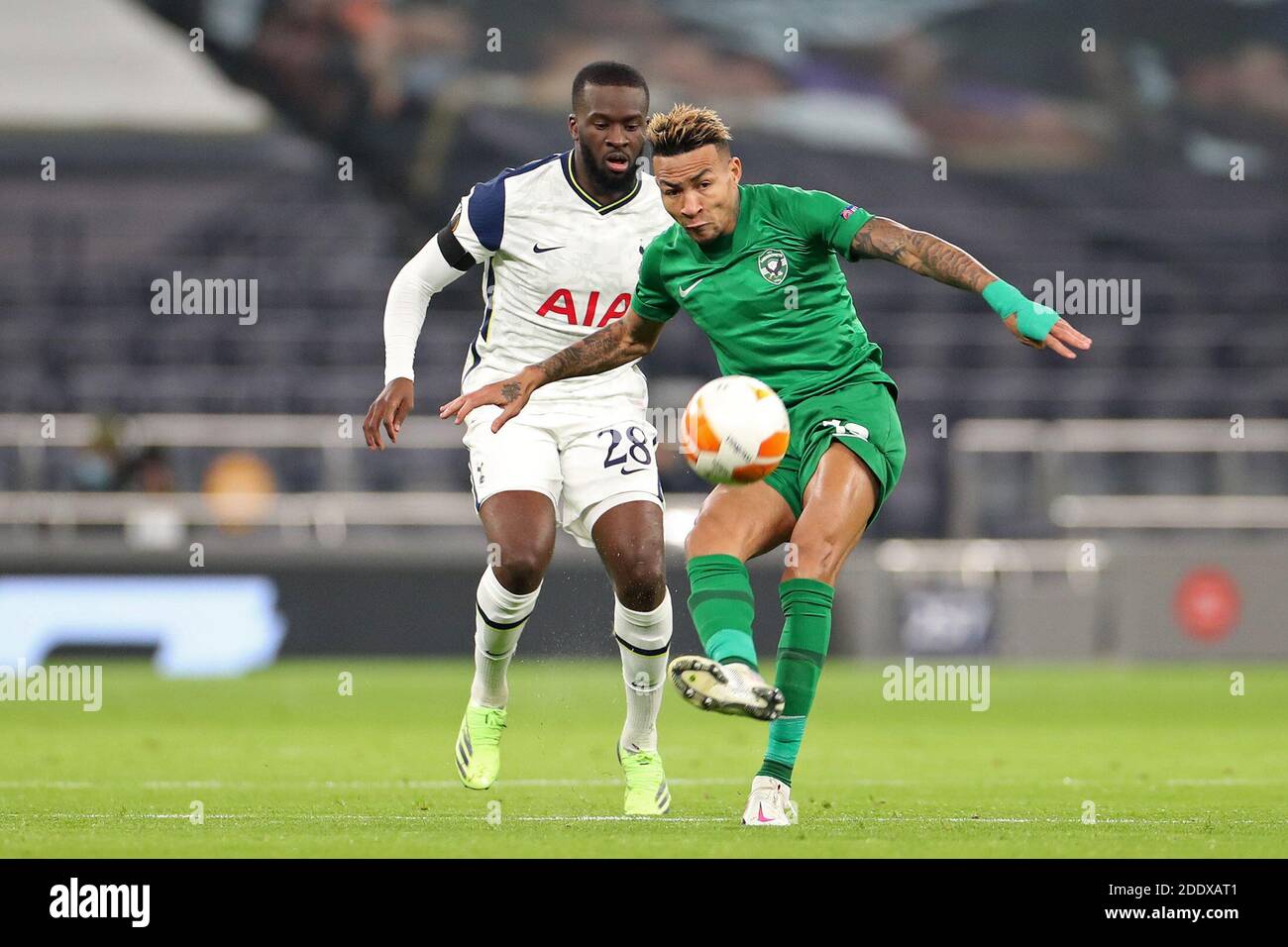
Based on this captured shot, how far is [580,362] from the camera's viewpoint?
722 centimetres

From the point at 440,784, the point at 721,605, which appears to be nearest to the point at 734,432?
the point at 721,605

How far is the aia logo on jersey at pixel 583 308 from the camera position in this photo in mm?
7664

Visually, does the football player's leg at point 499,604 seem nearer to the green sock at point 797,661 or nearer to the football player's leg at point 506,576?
the football player's leg at point 506,576

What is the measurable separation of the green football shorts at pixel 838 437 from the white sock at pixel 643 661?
862 millimetres

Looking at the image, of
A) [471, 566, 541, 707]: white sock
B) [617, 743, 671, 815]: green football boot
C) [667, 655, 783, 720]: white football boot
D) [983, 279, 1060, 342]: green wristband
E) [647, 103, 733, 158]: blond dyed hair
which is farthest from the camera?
[471, 566, 541, 707]: white sock

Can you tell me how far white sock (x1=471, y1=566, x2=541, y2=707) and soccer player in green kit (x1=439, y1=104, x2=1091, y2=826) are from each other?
2.39 feet

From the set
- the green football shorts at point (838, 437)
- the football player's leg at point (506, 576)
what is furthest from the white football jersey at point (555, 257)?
the green football shorts at point (838, 437)

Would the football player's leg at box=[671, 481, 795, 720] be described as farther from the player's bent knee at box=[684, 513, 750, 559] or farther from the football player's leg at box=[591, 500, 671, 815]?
the football player's leg at box=[591, 500, 671, 815]

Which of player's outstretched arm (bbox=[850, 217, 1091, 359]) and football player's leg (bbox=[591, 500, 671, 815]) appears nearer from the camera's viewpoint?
player's outstretched arm (bbox=[850, 217, 1091, 359])

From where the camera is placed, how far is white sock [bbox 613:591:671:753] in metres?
7.41

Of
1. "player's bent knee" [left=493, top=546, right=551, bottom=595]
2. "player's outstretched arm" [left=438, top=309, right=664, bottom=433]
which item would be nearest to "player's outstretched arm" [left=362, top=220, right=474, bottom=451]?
"player's outstretched arm" [left=438, top=309, right=664, bottom=433]

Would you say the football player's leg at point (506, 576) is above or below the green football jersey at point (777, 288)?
below

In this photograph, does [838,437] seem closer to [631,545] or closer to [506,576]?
[631,545]

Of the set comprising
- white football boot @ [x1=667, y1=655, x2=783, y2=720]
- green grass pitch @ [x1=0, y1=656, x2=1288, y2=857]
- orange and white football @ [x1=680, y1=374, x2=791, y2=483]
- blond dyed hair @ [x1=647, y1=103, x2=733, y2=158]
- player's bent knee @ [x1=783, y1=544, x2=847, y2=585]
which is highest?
blond dyed hair @ [x1=647, y1=103, x2=733, y2=158]
